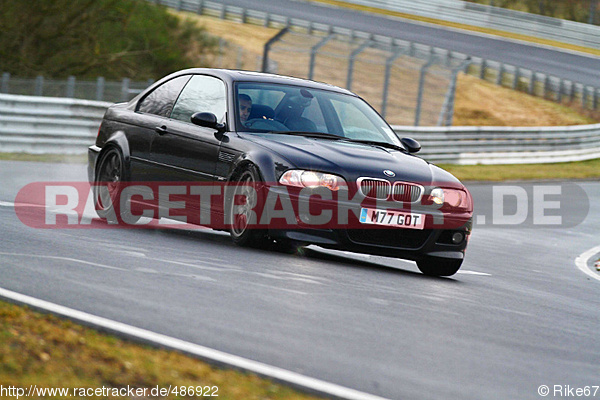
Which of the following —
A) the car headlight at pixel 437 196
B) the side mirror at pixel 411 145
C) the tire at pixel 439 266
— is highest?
the side mirror at pixel 411 145

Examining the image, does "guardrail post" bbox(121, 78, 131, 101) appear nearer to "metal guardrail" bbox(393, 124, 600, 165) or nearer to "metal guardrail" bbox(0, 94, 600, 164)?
"metal guardrail" bbox(0, 94, 600, 164)

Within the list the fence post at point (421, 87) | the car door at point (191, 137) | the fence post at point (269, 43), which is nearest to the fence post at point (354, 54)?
the fence post at point (421, 87)

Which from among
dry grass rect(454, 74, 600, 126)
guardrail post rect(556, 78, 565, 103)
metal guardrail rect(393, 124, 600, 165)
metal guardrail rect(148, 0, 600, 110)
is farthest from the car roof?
guardrail post rect(556, 78, 565, 103)

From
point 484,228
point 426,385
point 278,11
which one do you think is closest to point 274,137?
point 426,385

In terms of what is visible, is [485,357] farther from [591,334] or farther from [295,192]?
[295,192]

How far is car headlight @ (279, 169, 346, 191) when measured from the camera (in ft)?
26.9

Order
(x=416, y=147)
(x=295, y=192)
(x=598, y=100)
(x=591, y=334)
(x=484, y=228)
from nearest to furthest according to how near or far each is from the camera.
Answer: (x=591, y=334), (x=295, y=192), (x=416, y=147), (x=484, y=228), (x=598, y=100)

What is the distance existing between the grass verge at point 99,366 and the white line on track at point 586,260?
7.36 metres

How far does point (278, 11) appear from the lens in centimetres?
4716

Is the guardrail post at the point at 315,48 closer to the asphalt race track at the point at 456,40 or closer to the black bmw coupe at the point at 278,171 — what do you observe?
the black bmw coupe at the point at 278,171

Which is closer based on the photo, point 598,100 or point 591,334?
point 591,334

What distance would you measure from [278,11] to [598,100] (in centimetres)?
1452

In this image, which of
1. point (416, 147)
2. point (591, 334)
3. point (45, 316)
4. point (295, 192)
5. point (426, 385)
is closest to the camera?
point (426, 385)

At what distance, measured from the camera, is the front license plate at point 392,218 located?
324 inches
